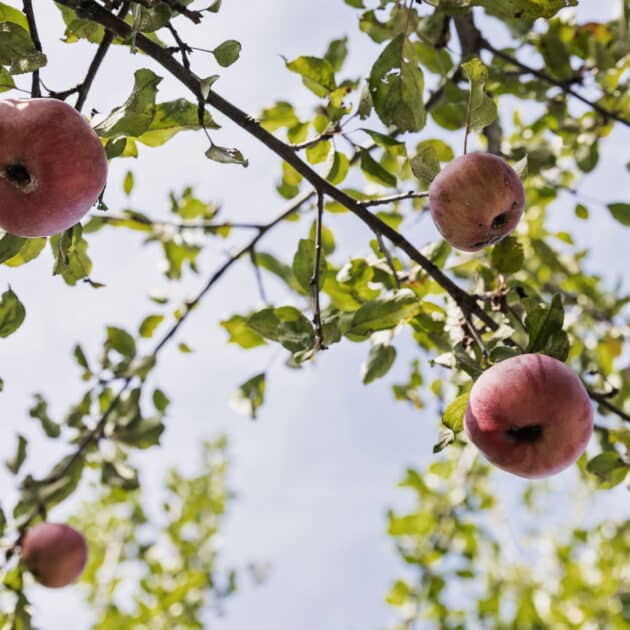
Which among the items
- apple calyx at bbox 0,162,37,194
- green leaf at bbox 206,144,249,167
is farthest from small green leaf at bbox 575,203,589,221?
apple calyx at bbox 0,162,37,194

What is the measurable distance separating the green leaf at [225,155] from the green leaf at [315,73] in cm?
58

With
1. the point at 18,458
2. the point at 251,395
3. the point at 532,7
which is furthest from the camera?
the point at 18,458

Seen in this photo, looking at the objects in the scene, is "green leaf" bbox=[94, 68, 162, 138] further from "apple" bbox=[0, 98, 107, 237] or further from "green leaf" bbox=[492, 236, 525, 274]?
"green leaf" bbox=[492, 236, 525, 274]

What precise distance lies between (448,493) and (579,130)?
2310mm

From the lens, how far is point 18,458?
2434 mm

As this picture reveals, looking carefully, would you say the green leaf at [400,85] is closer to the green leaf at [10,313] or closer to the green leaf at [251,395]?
the green leaf at [251,395]

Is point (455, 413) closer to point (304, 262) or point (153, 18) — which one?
point (304, 262)

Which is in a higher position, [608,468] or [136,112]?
[136,112]

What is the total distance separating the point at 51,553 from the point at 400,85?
191cm

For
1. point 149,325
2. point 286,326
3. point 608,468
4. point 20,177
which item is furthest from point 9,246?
point 608,468

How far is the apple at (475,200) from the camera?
147 centimetres

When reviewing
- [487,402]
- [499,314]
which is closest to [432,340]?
[499,314]

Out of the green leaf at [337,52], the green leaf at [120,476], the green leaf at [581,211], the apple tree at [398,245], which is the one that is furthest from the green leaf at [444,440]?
the green leaf at [581,211]

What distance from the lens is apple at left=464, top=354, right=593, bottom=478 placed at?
52.0 inches
